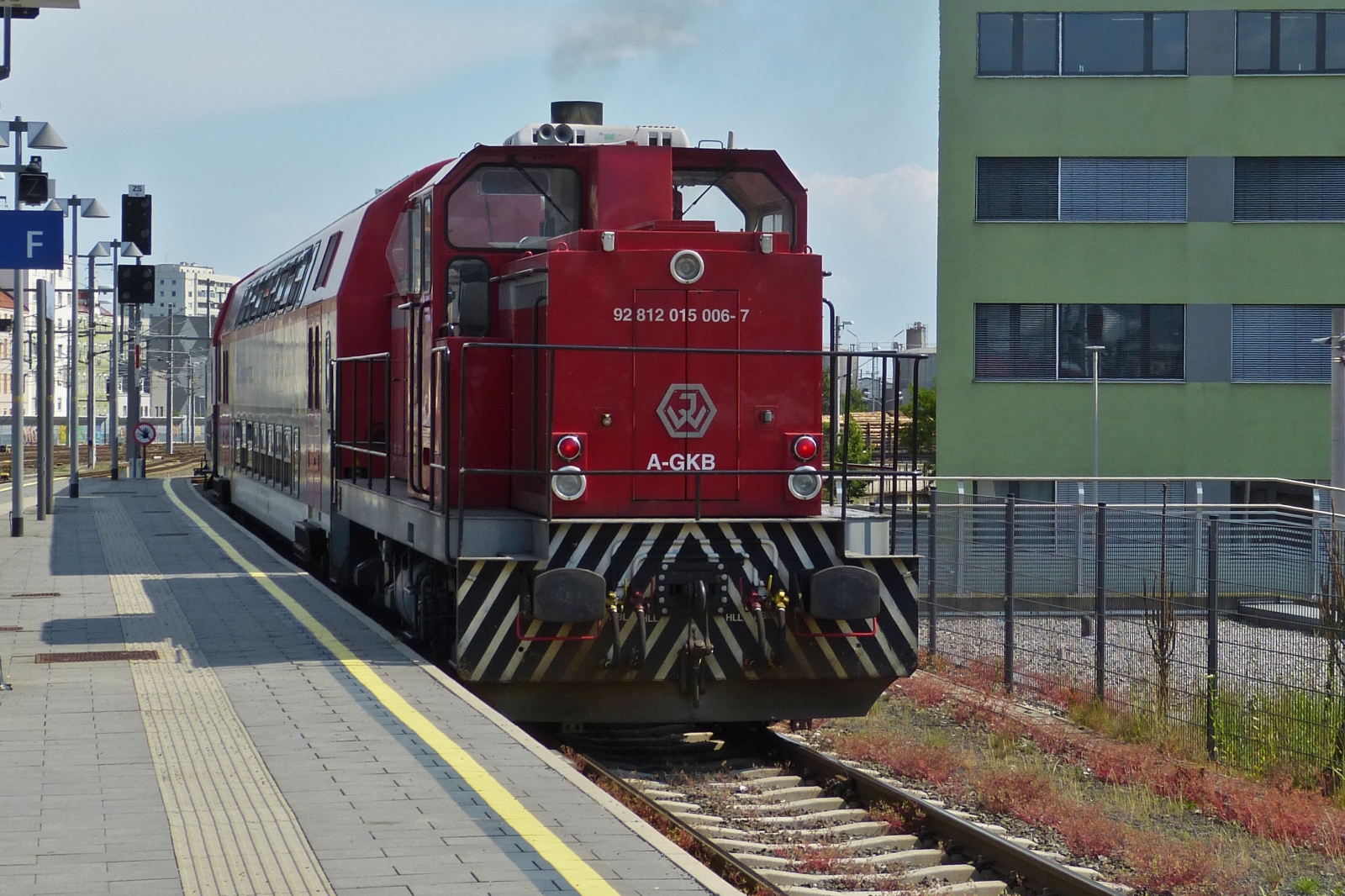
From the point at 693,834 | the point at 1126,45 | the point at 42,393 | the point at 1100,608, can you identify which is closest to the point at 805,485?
the point at 693,834

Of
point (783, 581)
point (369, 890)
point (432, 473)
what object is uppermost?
point (432, 473)

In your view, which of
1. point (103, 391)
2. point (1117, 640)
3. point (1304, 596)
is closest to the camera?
point (1304, 596)

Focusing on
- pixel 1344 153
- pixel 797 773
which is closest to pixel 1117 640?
pixel 797 773

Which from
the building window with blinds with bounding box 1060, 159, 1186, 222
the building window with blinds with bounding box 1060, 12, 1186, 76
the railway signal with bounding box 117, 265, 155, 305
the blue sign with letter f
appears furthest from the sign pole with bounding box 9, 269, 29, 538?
the building window with blinds with bounding box 1060, 12, 1186, 76

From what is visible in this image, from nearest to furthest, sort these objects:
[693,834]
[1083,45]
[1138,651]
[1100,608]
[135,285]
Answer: [693,834], [1138,651], [1100,608], [1083,45], [135,285]

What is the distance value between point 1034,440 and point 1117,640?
16741 millimetres

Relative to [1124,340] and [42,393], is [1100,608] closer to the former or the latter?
[1124,340]

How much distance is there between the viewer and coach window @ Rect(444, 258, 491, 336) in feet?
32.1

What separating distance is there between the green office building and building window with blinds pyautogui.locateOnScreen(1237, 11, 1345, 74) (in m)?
0.03

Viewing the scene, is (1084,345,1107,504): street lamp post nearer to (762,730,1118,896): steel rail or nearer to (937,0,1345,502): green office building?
(937,0,1345,502): green office building

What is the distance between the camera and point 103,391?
118 meters

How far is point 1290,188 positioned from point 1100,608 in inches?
766

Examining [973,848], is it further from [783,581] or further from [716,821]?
[783,581]

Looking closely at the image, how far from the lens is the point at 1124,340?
27812 millimetres
